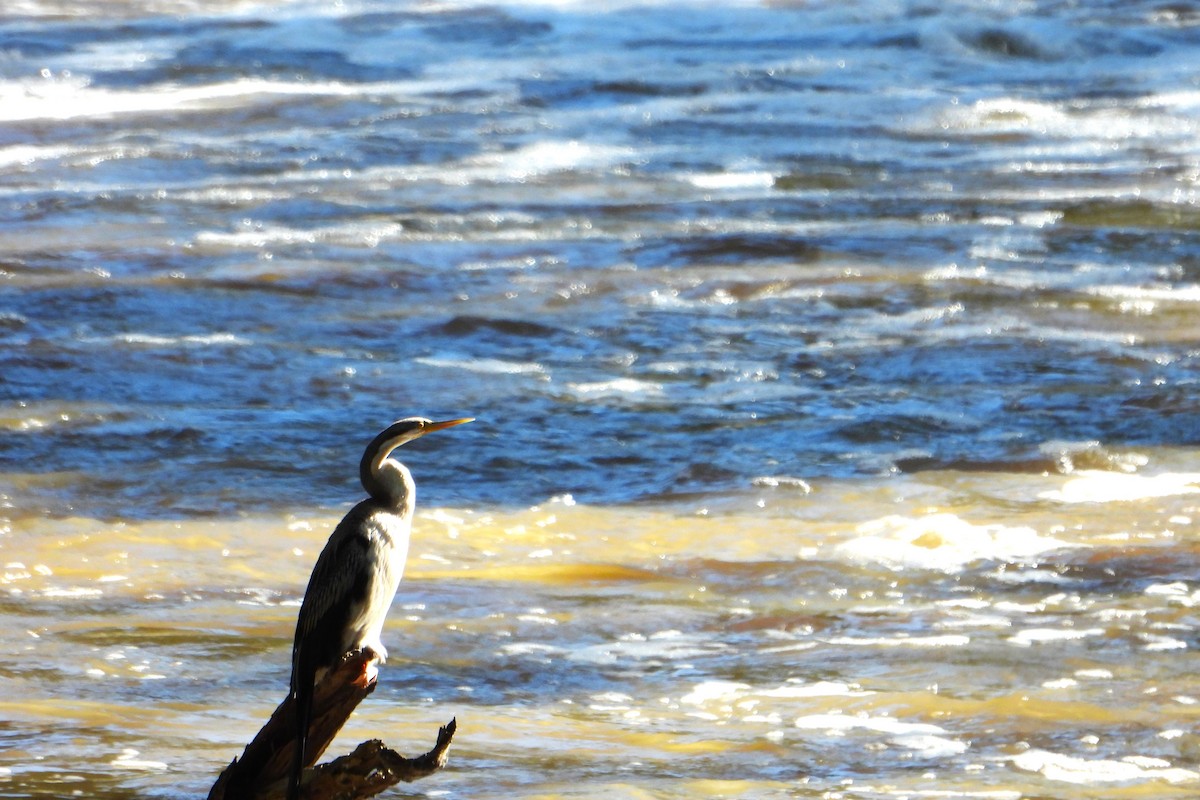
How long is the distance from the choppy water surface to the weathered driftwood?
103cm

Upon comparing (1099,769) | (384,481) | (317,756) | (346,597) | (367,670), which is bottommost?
(1099,769)

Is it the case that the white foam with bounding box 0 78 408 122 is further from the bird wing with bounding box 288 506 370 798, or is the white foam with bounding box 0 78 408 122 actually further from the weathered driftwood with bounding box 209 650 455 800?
the weathered driftwood with bounding box 209 650 455 800

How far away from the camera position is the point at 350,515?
4672 millimetres

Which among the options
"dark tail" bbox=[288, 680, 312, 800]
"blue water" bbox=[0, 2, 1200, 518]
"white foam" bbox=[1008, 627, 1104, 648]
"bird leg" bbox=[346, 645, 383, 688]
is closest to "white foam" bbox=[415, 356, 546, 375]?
"blue water" bbox=[0, 2, 1200, 518]

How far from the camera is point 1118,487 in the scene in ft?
29.6

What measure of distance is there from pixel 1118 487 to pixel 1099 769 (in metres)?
3.46

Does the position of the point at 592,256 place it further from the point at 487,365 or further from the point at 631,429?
the point at 631,429

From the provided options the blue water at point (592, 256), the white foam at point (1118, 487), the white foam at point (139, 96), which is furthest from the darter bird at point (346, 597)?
the white foam at point (139, 96)

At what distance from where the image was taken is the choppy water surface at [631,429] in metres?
6.14

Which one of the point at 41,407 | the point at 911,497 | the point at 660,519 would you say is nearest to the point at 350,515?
the point at 660,519

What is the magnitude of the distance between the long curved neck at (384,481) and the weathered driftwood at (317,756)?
557 millimetres

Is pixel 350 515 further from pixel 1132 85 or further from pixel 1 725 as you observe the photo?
pixel 1132 85

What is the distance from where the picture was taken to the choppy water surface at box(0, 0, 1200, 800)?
614 centimetres

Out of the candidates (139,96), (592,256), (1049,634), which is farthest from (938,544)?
(139,96)
